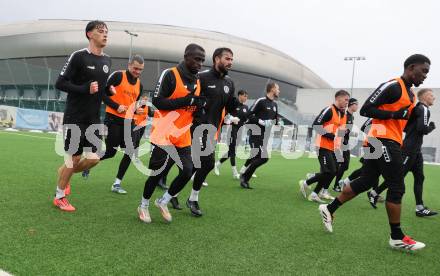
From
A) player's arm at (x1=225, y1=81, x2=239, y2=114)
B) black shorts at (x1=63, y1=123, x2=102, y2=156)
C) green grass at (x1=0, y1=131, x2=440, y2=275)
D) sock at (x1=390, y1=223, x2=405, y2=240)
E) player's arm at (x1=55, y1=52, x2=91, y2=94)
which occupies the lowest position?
green grass at (x1=0, y1=131, x2=440, y2=275)

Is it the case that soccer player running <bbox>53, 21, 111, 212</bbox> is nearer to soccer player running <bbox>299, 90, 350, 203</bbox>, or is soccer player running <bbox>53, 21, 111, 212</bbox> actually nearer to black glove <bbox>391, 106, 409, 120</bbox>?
black glove <bbox>391, 106, 409, 120</bbox>

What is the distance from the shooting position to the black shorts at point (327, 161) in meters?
7.23

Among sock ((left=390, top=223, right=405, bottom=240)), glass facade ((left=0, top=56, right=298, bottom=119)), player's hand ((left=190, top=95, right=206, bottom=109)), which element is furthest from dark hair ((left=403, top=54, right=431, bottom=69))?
glass facade ((left=0, top=56, right=298, bottom=119))

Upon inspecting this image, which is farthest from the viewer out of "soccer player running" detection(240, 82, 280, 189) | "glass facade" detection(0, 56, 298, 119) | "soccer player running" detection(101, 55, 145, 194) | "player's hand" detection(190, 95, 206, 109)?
"glass facade" detection(0, 56, 298, 119)

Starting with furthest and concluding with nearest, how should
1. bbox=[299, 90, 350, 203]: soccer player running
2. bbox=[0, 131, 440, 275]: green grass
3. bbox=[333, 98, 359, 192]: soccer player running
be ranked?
bbox=[333, 98, 359, 192]: soccer player running → bbox=[299, 90, 350, 203]: soccer player running → bbox=[0, 131, 440, 275]: green grass

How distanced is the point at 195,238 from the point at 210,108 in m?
1.96

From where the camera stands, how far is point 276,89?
8328 millimetres

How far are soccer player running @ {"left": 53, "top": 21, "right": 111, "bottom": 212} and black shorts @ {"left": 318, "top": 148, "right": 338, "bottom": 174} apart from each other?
163 inches

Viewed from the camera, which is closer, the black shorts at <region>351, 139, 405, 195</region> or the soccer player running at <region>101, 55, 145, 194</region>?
the black shorts at <region>351, 139, 405, 195</region>

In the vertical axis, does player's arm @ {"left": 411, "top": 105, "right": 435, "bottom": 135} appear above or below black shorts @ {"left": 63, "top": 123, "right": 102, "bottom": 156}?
above

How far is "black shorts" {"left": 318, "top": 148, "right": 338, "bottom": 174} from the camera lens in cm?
723

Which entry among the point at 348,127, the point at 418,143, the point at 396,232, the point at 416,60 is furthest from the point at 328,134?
the point at 396,232

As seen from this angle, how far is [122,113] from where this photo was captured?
21.4 feet

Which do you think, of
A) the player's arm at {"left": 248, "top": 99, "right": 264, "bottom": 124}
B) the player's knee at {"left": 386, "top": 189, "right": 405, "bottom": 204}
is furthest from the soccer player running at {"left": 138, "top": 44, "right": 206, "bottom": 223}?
the player's arm at {"left": 248, "top": 99, "right": 264, "bottom": 124}
